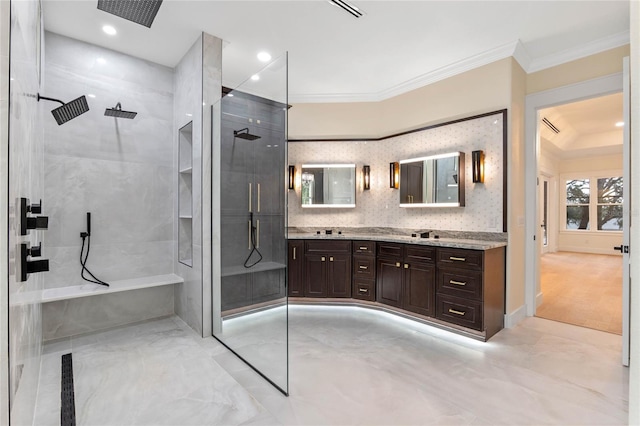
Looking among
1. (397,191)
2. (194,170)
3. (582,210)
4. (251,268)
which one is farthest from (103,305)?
(582,210)

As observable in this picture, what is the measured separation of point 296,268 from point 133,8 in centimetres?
334

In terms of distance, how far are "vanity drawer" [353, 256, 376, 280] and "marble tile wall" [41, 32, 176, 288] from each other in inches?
93.3

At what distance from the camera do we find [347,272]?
4.41 meters

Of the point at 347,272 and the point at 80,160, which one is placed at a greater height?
the point at 80,160

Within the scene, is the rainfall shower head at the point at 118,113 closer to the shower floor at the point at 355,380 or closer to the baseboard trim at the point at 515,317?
the shower floor at the point at 355,380

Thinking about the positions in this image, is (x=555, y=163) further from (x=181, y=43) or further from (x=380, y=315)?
(x=181, y=43)

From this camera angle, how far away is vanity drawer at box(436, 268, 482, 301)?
3.27 meters

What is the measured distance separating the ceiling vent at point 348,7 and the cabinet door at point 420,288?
8.77ft

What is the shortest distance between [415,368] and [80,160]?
3.85 meters

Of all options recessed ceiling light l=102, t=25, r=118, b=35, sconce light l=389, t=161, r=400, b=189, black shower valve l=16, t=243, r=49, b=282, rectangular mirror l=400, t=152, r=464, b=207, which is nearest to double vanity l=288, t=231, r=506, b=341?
rectangular mirror l=400, t=152, r=464, b=207

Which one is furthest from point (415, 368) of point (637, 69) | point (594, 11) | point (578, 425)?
point (594, 11)

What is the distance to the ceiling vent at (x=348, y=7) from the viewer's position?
2746mm

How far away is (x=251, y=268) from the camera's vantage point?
2.88 metres

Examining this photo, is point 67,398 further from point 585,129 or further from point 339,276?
point 585,129
